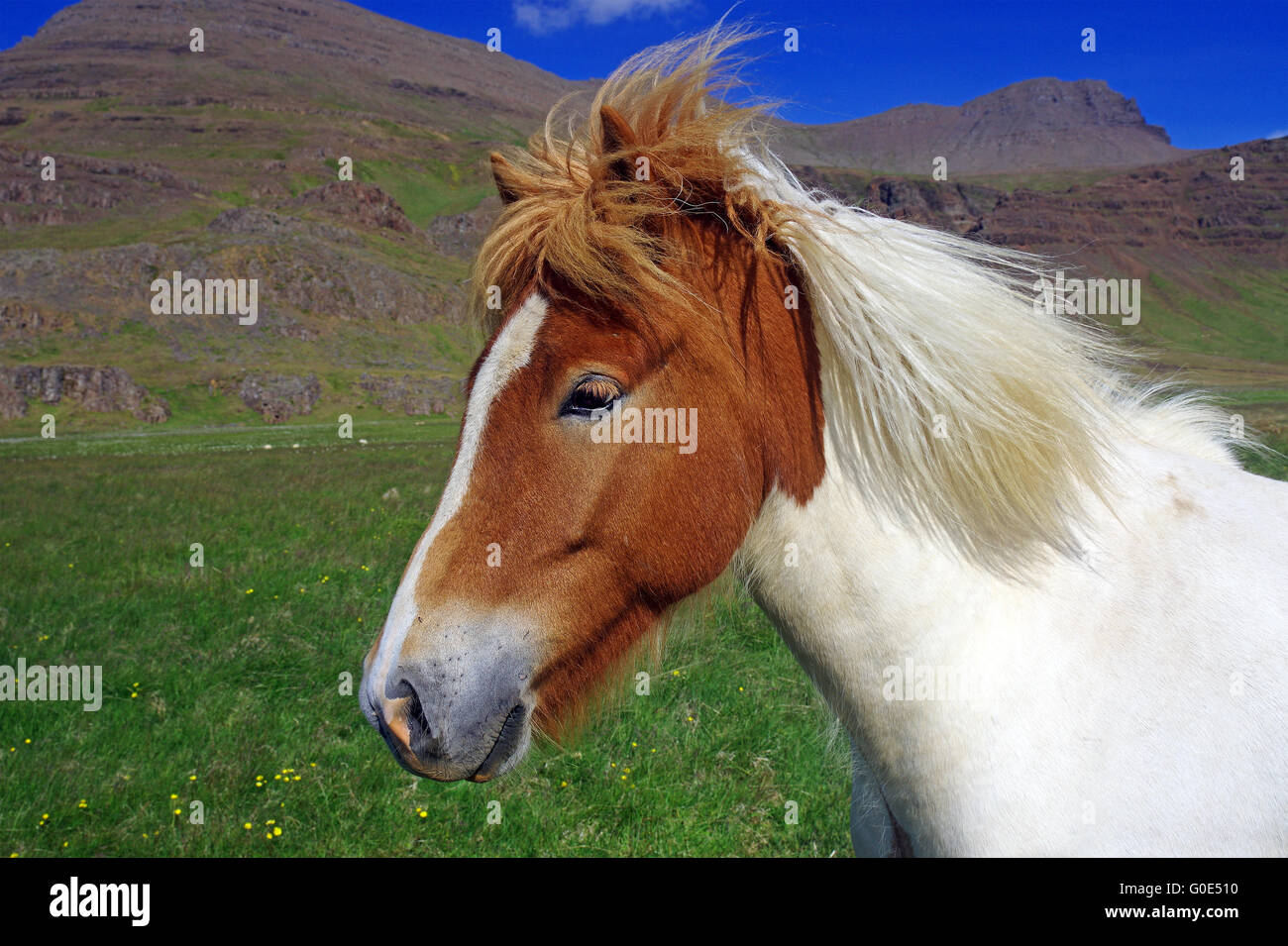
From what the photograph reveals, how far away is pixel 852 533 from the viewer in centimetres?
203

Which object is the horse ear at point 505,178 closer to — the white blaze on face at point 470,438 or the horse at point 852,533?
the horse at point 852,533

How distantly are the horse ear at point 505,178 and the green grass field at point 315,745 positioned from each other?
1.43 m

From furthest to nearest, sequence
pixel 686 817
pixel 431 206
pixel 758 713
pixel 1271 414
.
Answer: pixel 431 206, pixel 1271 414, pixel 758 713, pixel 686 817

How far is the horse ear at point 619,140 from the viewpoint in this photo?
2084 mm

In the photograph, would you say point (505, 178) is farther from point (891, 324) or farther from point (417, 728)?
point (417, 728)

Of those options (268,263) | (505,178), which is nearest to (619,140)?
(505,178)

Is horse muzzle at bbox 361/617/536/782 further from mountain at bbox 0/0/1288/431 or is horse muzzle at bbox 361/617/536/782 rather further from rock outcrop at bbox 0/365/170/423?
rock outcrop at bbox 0/365/170/423

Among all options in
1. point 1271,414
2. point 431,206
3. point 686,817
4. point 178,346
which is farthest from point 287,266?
point 686,817

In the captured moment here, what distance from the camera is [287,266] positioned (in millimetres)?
87312

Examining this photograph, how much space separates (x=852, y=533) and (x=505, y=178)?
1.55 m

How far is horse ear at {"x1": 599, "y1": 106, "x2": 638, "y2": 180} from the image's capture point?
2084mm

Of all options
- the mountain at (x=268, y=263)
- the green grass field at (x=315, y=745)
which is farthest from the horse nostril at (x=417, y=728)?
the mountain at (x=268, y=263)
